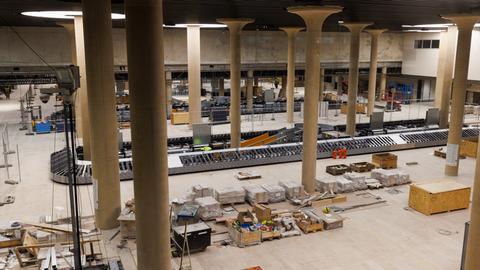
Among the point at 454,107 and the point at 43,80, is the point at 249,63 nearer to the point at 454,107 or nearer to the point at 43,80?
the point at 43,80

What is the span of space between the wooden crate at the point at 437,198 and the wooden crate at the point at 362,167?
4675mm

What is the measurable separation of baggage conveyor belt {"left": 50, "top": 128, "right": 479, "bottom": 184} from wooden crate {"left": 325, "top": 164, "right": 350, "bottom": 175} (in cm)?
254

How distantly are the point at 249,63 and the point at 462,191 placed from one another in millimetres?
27271

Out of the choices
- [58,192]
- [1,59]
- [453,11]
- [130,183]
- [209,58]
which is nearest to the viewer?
[58,192]

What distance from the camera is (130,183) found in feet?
66.3

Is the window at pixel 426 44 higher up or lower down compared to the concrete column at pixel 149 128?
higher up

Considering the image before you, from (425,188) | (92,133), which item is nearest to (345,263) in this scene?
(425,188)

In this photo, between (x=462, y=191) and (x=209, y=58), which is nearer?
(x=462, y=191)

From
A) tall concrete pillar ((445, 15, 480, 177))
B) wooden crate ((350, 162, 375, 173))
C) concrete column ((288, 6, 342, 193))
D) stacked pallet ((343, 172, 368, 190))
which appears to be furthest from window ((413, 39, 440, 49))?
concrete column ((288, 6, 342, 193))

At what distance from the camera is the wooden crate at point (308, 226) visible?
1503cm

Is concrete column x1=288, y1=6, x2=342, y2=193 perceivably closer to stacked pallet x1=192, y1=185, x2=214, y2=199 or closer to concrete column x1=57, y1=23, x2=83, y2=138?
stacked pallet x1=192, y1=185, x2=214, y2=199

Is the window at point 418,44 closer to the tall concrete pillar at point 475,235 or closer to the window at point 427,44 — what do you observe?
the window at point 427,44

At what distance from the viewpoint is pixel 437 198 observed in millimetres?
16625

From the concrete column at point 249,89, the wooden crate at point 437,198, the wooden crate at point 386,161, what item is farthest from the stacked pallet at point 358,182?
the concrete column at point 249,89
